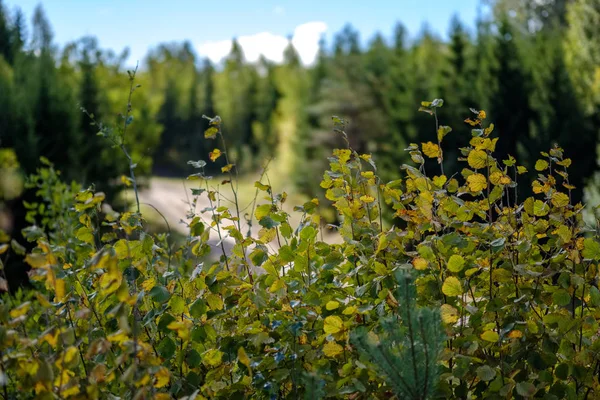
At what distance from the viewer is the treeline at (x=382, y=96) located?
1209cm

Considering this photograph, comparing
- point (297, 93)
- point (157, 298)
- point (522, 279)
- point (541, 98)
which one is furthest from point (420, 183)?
point (297, 93)

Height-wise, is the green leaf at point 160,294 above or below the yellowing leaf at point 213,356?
above

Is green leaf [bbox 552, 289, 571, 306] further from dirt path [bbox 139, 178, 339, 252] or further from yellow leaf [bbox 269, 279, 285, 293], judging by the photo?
dirt path [bbox 139, 178, 339, 252]

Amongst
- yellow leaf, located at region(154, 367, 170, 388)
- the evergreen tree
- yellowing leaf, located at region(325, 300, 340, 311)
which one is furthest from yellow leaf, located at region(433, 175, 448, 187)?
the evergreen tree

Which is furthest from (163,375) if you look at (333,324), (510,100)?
(510,100)

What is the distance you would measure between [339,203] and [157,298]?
745 millimetres

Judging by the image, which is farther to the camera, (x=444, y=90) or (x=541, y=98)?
(x=444, y=90)

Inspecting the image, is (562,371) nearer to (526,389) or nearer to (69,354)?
(526,389)

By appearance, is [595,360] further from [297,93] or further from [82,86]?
[297,93]

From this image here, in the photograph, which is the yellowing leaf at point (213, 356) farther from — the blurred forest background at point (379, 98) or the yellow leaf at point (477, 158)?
the blurred forest background at point (379, 98)

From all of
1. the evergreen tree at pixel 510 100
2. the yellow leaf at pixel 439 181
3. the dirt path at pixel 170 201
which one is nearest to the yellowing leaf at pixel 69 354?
the yellow leaf at pixel 439 181

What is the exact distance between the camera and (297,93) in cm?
→ 2381

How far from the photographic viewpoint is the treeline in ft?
39.7

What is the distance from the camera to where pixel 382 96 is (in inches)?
758
